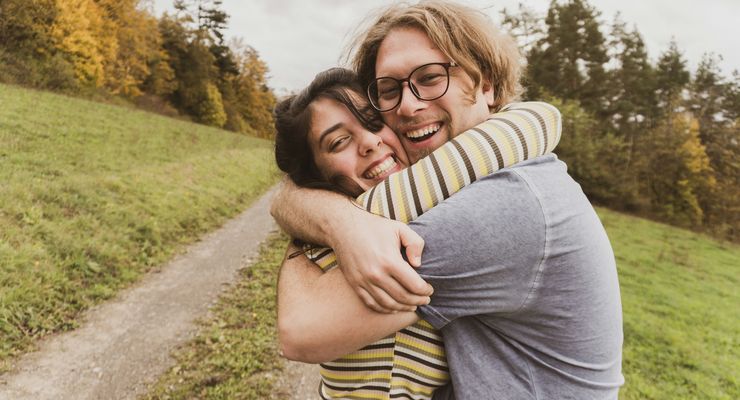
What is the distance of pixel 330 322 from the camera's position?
1.20 metres

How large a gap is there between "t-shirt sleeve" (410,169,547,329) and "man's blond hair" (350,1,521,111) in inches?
43.4

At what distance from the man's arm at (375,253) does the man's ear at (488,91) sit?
1.23m

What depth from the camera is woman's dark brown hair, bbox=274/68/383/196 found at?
2.23 meters

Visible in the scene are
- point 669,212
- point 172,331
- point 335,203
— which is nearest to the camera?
point 335,203

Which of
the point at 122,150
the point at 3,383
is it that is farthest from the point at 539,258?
the point at 122,150

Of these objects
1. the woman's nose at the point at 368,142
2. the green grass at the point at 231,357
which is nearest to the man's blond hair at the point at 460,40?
the woman's nose at the point at 368,142

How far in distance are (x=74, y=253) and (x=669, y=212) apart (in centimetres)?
3698

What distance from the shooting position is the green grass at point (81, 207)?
5.19 meters

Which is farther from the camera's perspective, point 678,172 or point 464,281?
point 678,172

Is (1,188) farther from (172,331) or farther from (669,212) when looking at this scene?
(669,212)

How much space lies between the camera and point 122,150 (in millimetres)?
14664

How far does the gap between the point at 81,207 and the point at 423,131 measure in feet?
26.7

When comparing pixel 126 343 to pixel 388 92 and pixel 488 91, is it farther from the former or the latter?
pixel 488 91

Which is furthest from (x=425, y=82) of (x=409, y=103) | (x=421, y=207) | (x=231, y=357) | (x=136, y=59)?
(x=136, y=59)
